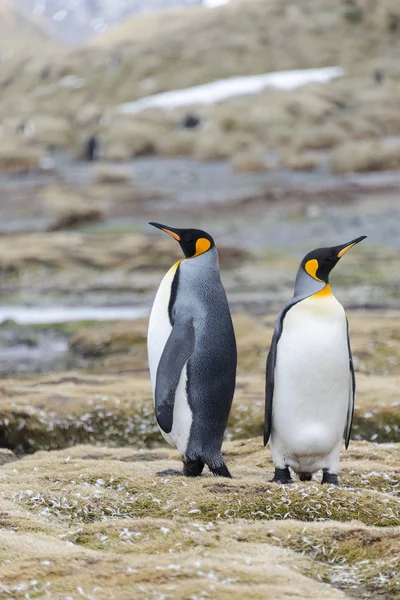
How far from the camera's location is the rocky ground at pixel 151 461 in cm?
547

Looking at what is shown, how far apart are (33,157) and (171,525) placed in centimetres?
4856

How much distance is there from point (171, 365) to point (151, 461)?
65.5 inches

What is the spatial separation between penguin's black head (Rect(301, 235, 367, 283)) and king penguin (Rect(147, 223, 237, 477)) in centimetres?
73

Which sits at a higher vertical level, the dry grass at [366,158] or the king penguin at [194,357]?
the king penguin at [194,357]

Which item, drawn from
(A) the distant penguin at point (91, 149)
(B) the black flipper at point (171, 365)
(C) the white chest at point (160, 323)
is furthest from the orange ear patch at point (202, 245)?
(A) the distant penguin at point (91, 149)

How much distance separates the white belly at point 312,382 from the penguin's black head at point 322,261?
228 millimetres

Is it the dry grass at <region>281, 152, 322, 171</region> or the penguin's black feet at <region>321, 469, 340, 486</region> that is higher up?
the penguin's black feet at <region>321, 469, 340, 486</region>

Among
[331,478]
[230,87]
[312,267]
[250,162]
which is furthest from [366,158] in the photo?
[331,478]

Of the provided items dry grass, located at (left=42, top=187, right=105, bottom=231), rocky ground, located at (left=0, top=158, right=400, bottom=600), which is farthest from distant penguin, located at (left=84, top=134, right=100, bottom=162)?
rocky ground, located at (left=0, top=158, right=400, bottom=600)

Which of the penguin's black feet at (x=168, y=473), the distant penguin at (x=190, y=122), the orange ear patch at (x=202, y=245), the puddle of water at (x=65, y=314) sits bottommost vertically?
the distant penguin at (x=190, y=122)

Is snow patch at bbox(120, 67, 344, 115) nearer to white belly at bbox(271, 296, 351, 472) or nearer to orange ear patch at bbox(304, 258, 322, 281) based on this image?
orange ear patch at bbox(304, 258, 322, 281)

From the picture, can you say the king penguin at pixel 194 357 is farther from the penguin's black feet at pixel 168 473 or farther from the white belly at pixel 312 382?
the white belly at pixel 312 382

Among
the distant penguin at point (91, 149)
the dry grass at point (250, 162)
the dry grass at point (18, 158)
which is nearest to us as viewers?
the dry grass at point (250, 162)

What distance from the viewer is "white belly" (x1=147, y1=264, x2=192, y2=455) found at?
767 centimetres
